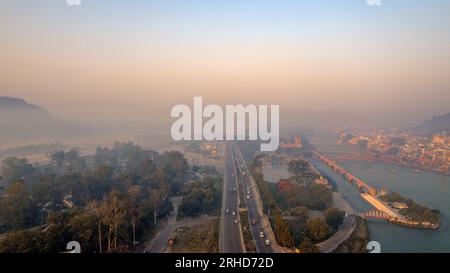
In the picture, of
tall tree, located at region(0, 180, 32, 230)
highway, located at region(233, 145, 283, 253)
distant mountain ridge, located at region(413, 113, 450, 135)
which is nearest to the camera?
highway, located at region(233, 145, 283, 253)

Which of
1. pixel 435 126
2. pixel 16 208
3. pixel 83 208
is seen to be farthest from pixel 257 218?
pixel 435 126

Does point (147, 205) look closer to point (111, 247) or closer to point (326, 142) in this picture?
point (111, 247)

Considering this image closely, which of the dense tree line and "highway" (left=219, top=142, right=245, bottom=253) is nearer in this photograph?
the dense tree line

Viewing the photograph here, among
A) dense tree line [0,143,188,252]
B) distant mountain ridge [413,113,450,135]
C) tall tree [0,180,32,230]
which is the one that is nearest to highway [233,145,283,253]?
dense tree line [0,143,188,252]

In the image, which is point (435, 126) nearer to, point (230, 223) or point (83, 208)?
point (230, 223)

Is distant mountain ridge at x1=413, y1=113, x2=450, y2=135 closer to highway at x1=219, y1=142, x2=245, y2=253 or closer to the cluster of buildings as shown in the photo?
the cluster of buildings

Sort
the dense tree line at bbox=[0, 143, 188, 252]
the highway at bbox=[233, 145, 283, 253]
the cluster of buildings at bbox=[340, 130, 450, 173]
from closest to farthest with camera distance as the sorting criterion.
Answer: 1. the dense tree line at bbox=[0, 143, 188, 252]
2. the highway at bbox=[233, 145, 283, 253]
3. the cluster of buildings at bbox=[340, 130, 450, 173]

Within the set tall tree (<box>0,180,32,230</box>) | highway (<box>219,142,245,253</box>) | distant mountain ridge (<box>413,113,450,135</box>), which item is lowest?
highway (<box>219,142,245,253</box>)
